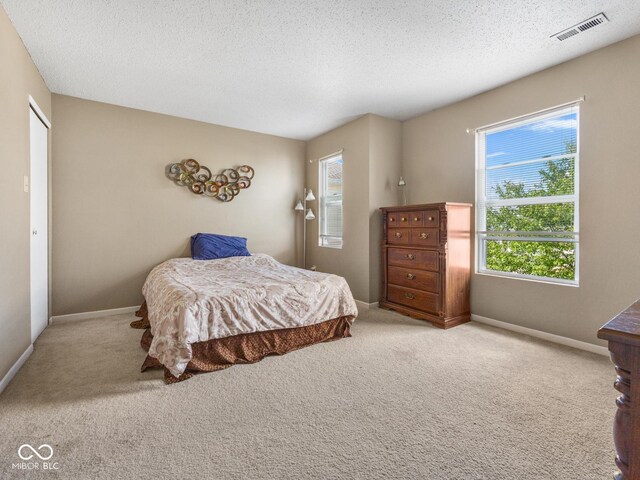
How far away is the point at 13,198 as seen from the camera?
Result: 2340 millimetres

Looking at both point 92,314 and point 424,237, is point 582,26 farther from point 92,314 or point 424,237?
point 92,314

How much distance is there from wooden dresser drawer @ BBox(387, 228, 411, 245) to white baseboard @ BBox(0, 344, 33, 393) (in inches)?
145

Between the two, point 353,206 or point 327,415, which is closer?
point 327,415

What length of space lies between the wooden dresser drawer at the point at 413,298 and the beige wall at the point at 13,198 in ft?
11.7

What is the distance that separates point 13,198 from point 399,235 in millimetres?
3597

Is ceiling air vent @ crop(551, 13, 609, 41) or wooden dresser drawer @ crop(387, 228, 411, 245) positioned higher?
ceiling air vent @ crop(551, 13, 609, 41)

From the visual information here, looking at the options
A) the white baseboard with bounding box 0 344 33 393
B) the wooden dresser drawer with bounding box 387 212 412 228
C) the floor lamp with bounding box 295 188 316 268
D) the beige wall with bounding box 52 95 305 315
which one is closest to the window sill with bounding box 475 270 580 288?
the wooden dresser drawer with bounding box 387 212 412 228

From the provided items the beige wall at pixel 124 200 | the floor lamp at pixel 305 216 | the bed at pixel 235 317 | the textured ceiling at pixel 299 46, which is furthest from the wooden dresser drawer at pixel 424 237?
the beige wall at pixel 124 200

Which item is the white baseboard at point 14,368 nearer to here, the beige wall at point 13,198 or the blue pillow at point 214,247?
the beige wall at point 13,198

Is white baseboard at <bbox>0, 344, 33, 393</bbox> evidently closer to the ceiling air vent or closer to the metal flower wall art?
the metal flower wall art

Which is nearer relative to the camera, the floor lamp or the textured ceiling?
the textured ceiling

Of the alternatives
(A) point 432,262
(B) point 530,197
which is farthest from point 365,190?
(B) point 530,197

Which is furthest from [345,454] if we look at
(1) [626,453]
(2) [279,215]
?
(2) [279,215]

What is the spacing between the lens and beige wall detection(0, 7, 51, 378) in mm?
2162
